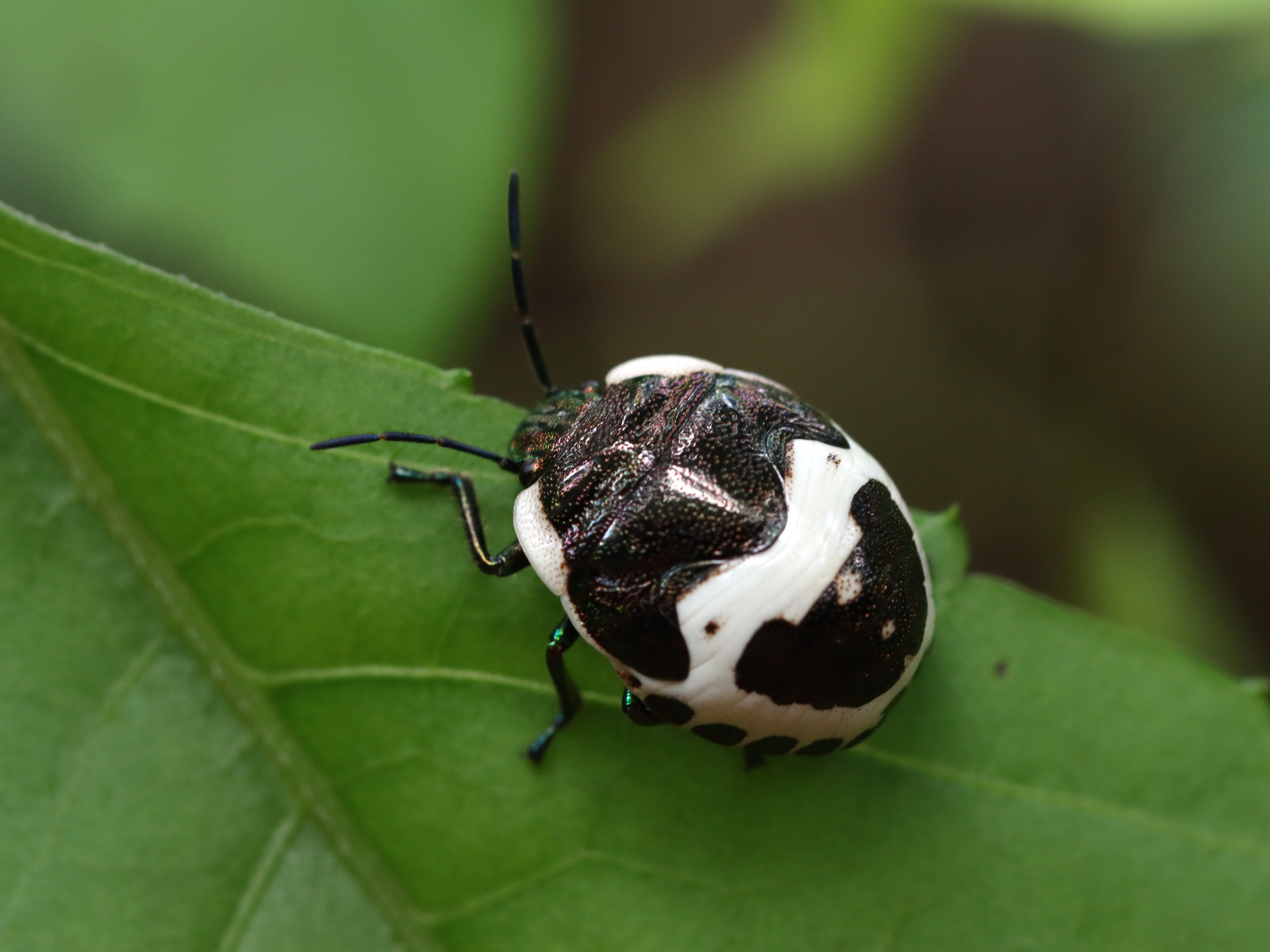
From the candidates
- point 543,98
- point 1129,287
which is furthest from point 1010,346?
point 543,98

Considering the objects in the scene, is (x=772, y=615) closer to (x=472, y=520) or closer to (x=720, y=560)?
(x=720, y=560)

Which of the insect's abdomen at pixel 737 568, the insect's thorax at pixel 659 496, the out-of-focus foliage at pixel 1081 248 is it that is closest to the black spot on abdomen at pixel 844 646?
the insect's abdomen at pixel 737 568

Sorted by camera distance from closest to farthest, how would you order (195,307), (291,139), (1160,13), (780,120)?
(195,307)
(1160,13)
(291,139)
(780,120)

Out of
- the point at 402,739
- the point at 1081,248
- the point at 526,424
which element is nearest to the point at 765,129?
the point at 1081,248

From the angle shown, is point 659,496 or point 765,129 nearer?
point 659,496

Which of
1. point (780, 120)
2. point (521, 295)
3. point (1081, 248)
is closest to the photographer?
point (521, 295)

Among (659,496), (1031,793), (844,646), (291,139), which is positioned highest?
(291,139)

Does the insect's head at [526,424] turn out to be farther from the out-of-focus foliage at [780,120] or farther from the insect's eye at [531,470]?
the out-of-focus foliage at [780,120]

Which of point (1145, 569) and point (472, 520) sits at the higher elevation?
point (472, 520)
